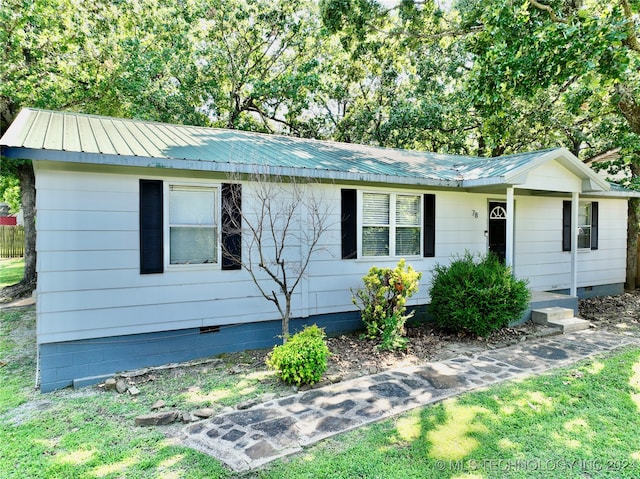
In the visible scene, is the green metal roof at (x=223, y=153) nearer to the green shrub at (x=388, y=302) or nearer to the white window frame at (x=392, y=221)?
the white window frame at (x=392, y=221)

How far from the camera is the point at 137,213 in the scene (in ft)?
16.7

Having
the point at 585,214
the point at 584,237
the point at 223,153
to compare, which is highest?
the point at 223,153

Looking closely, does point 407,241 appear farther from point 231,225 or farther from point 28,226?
point 28,226

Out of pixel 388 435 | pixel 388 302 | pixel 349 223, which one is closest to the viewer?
pixel 388 435

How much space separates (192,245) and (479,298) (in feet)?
15.3

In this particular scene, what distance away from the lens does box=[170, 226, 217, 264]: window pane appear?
541 centimetres

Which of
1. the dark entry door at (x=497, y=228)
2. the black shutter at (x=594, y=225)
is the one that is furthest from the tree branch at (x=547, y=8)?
the black shutter at (x=594, y=225)

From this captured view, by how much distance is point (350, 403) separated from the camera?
412cm

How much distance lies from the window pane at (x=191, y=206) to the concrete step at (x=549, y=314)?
634cm

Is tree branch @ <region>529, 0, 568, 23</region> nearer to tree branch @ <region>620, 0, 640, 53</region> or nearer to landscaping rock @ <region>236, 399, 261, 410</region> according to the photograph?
tree branch @ <region>620, 0, 640, 53</region>

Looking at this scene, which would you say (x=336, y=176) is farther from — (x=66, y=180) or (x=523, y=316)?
(x=523, y=316)

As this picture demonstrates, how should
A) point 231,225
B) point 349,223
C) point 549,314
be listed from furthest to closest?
point 549,314, point 349,223, point 231,225

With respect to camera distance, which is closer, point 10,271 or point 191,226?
point 191,226

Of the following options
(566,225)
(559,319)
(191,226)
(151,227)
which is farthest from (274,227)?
(566,225)
